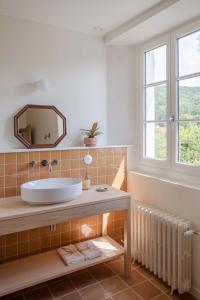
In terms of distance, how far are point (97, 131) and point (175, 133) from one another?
2.73 ft

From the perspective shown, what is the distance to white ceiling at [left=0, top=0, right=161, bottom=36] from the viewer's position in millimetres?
1938

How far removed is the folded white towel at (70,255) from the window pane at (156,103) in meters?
1.54

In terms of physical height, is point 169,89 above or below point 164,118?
above

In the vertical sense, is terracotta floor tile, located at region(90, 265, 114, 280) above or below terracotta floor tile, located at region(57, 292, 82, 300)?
above

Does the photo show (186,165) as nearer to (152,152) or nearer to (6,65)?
(152,152)

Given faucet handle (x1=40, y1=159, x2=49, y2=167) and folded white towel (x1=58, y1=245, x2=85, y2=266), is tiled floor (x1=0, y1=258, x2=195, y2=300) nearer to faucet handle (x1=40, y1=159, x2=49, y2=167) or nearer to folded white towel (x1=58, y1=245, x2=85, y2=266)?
folded white towel (x1=58, y1=245, x2=85, y2=266)

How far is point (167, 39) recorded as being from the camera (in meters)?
2.37

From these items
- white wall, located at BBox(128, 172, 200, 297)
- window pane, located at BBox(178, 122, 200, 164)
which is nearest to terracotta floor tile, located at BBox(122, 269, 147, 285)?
white wall, located at BBox(128, 172, 200, 297)

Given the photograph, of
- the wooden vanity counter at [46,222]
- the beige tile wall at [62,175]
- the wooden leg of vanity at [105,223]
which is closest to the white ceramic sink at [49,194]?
the wooden vanity counter at [46,222]

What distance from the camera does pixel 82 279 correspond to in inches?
87.9

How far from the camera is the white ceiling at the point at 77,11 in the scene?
76.3 inches

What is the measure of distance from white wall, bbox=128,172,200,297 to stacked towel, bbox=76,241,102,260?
68 centimetres

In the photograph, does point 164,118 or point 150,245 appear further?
point 164,118

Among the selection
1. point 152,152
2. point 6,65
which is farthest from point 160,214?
point 6,65
